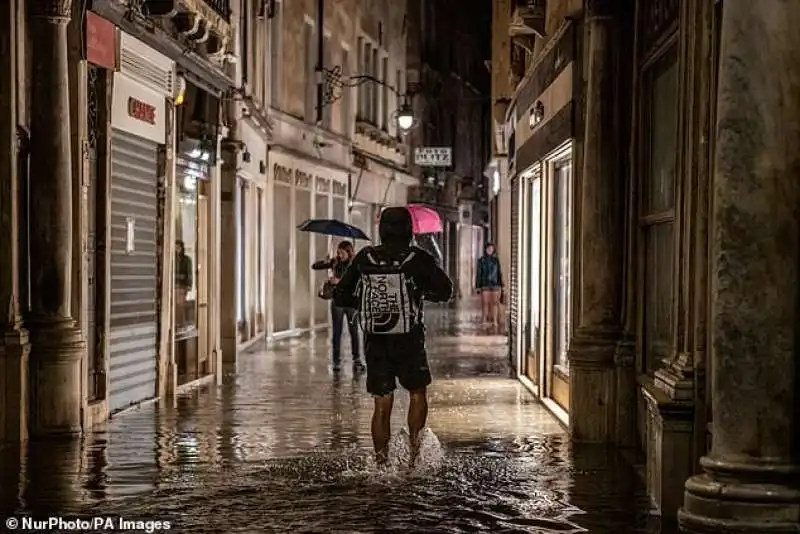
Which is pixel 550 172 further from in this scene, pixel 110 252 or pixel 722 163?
pixel 722 163

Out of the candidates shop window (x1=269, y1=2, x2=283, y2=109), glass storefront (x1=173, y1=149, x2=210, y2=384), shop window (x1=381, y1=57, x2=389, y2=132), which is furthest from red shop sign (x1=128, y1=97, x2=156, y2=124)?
shop window (x1=381, y1=57, x2=389, y2=132)

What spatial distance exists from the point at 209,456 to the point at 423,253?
2.29m

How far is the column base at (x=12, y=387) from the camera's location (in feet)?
40.3

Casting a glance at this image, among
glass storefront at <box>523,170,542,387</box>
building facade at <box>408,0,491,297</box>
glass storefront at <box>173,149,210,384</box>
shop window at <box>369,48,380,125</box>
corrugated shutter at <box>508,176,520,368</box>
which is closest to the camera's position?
glass storefront at <box>523,170,542,387</box>

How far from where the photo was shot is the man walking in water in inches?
423

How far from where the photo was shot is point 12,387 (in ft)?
40.5

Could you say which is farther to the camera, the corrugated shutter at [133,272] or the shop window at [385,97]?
the shop window at [385,97]

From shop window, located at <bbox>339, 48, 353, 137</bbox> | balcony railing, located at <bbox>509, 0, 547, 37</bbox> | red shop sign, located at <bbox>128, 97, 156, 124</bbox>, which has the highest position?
shop window, located at <bbox>339, 48, 353, 137</bbox>

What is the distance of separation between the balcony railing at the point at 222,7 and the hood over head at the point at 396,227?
757cm

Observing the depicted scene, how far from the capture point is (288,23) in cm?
2848

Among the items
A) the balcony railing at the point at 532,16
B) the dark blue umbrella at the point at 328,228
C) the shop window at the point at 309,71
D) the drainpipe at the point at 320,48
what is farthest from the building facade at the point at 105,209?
the drainpipe at the point at 320,48

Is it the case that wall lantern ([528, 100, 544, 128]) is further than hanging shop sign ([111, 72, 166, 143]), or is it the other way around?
wall lantern ([528, 100, 544, 128])

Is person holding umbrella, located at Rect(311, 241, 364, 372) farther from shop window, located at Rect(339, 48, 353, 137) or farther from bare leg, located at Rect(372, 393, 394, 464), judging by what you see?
shop window, located at Rect(339, 48, 353, 137)

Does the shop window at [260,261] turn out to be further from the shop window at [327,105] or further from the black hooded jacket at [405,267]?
the black hooded jacket at [405,267]
